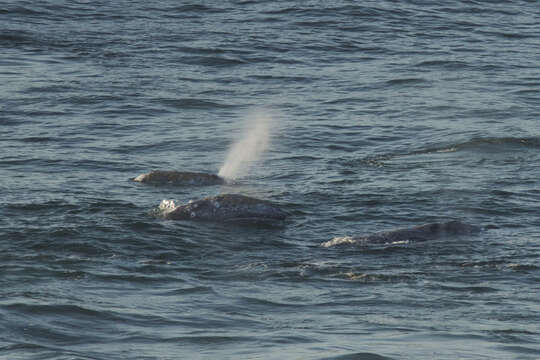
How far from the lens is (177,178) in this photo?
19578 mm

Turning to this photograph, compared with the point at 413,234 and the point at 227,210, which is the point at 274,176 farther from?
the point at 413,234

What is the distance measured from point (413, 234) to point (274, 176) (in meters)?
4.73

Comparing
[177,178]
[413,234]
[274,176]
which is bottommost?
[274,176]

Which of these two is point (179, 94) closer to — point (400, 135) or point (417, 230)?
point (400, 135)

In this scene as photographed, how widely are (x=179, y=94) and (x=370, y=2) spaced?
515 inches

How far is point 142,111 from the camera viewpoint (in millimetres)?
25828

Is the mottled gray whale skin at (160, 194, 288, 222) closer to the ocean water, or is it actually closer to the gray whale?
the ocean water

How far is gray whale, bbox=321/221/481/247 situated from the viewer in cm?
1584

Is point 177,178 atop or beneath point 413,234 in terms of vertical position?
beneath

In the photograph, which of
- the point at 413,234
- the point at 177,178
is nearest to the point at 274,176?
the point at 177,178

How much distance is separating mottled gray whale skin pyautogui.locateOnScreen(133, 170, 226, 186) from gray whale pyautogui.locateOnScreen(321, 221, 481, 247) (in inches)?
163

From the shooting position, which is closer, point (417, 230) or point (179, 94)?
point (417, 230)

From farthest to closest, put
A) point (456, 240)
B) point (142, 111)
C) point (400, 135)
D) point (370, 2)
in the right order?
point (370, 2) < point (142, 111) < point (400, 135) < point (456, 240)

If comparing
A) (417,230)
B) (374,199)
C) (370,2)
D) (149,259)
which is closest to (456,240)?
(417,230)
